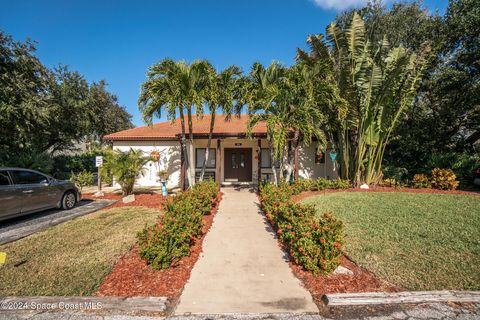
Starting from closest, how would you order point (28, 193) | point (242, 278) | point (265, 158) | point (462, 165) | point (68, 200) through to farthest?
point (242, 278) → point (28, 193) → point (68, 200) → point (462, 165) → point (265, 158)

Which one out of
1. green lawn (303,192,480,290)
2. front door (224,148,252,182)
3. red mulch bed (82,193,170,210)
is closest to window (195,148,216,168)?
front door (224,148,252,182)

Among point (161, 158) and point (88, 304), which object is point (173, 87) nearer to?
point (161, 158)

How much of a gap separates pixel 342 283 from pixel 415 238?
2.82m

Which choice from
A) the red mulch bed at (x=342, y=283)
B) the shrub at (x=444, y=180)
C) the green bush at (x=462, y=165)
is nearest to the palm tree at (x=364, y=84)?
the shrub at (x=444, y=180)

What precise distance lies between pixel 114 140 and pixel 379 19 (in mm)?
17212

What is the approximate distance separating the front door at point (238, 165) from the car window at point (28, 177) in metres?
9.36

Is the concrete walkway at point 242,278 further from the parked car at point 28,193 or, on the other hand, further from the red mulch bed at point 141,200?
the parked car at point 28,193

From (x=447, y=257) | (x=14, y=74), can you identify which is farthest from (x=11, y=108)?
(x=447, y=257)

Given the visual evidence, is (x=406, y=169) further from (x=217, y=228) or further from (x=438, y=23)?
(x=217, y=228)

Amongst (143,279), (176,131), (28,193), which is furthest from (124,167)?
(143,279)

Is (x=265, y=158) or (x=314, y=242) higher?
(x=265, y=158)

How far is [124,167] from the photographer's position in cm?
973

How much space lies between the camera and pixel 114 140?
13953mm

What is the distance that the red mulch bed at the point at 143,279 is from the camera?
3234mm
